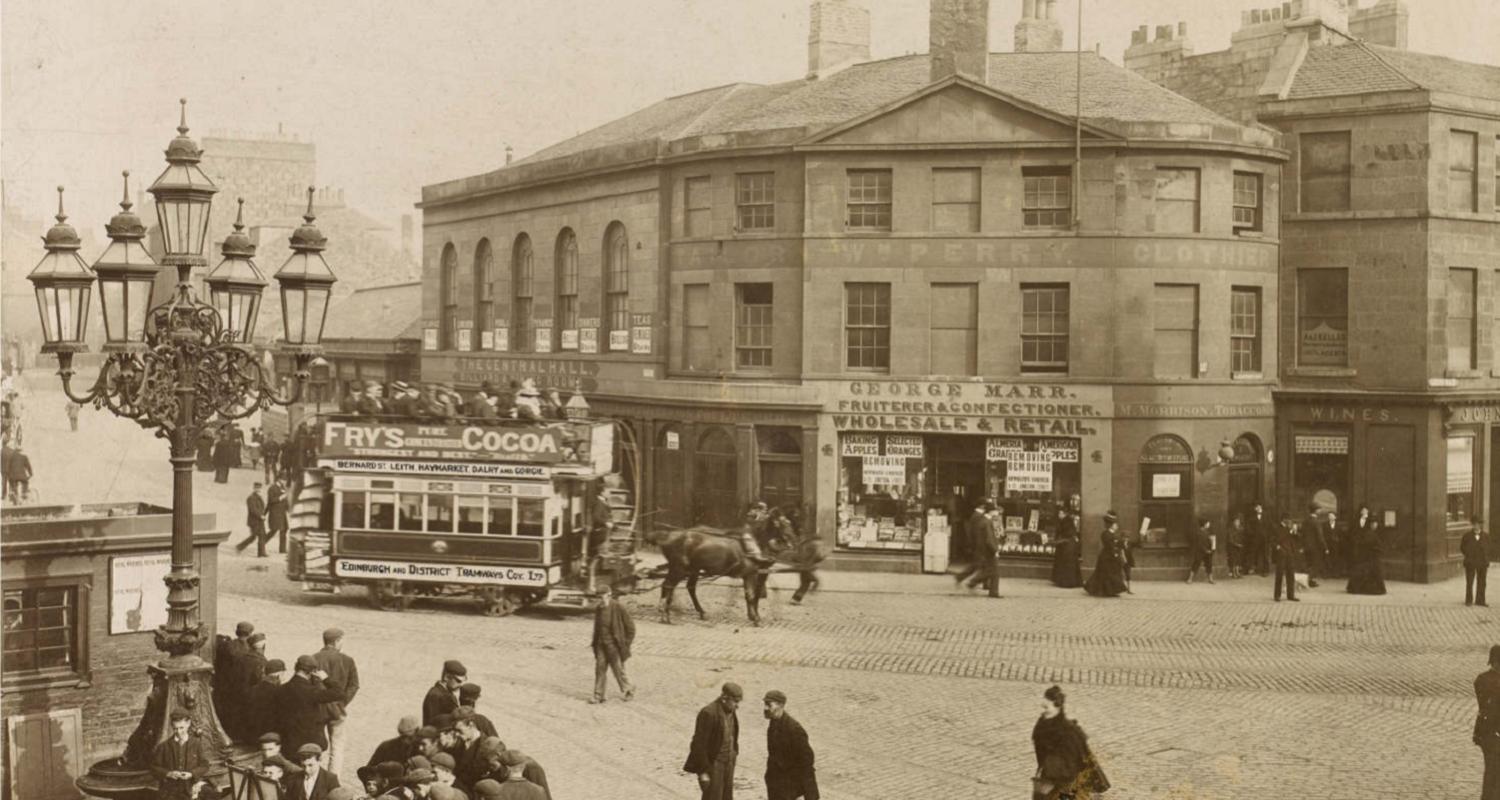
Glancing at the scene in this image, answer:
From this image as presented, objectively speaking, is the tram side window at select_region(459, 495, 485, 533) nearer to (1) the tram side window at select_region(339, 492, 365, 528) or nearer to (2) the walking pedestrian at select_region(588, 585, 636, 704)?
(1) the tram side window at select_region(339, 492, 365, 528)

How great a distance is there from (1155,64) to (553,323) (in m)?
14.7

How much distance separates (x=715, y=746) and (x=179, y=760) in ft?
13.9

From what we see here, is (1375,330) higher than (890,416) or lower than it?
higher

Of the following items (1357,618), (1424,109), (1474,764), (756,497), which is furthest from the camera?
(756,497)

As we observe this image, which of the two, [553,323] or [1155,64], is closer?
[1155,64]

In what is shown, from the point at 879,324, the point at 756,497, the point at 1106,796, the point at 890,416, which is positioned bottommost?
the point at 1106,796

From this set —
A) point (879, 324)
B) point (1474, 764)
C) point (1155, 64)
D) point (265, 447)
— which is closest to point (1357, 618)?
point (1474, 764)

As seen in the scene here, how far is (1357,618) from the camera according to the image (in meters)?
20.6

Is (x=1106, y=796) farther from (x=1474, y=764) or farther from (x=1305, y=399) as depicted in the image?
(x=1305, y=399)

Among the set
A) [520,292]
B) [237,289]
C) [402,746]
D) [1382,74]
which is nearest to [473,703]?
[402,746]

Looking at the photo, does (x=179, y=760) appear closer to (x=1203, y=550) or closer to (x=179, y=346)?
(x=179, y=346)

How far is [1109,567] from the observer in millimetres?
22391

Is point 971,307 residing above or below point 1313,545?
above

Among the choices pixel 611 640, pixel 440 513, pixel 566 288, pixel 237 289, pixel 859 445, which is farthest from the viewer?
pixel 566 288
